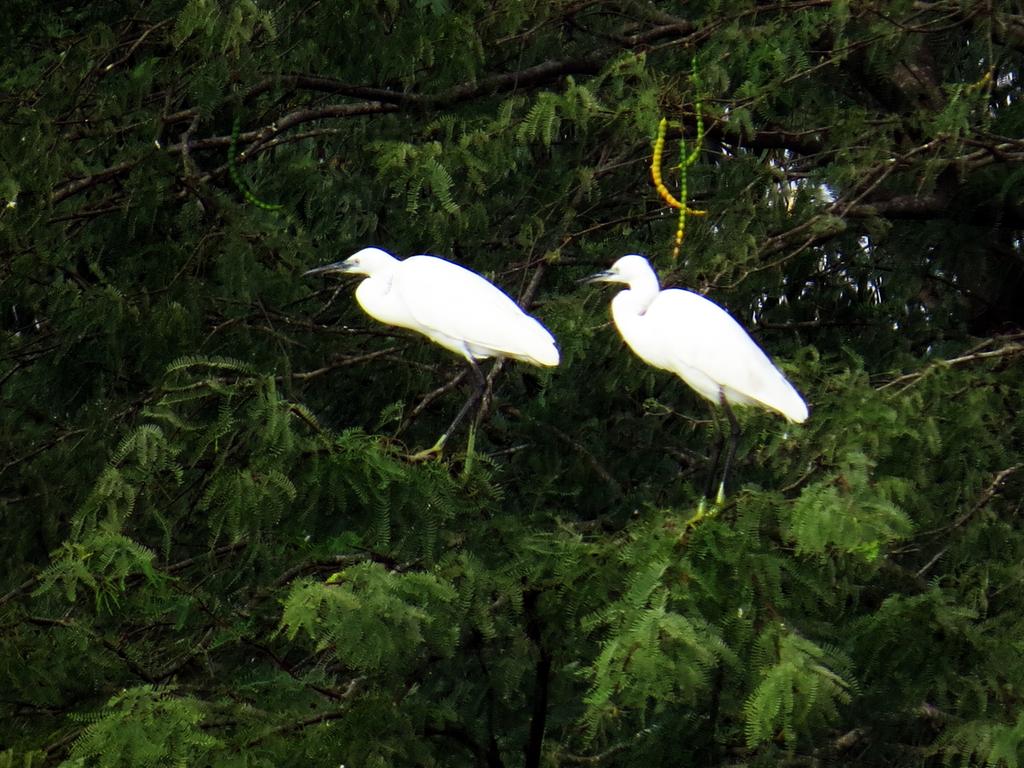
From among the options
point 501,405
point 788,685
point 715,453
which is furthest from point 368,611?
point 501,405

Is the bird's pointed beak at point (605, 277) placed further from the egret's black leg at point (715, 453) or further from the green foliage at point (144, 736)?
the green foliage at point (144, 736)

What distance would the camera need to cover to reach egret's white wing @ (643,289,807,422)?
193 inches

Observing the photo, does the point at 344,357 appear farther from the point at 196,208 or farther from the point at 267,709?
the point at 267,709

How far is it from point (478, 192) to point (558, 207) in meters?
0.54

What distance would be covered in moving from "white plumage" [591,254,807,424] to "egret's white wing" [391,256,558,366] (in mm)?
269

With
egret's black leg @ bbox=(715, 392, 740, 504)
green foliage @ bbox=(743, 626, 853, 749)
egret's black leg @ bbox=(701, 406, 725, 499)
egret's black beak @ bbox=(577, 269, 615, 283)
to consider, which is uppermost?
egret's black beak @ bbox=(577, 269, 615, 283)

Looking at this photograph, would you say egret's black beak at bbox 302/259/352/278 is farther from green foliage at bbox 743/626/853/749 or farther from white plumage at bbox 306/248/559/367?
green foliage at bbox 743/626/853/749

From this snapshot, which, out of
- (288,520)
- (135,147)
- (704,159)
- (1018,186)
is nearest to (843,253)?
(704,159)

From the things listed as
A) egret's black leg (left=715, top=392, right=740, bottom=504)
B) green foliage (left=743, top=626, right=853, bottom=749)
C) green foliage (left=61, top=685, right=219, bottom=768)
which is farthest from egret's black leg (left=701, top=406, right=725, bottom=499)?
green foliage (left=61, top=685, right=219, bottom=768)

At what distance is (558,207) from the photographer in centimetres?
620

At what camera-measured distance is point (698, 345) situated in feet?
16.6

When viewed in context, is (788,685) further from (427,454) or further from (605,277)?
(605,277)

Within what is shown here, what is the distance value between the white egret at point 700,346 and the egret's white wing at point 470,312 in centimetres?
27

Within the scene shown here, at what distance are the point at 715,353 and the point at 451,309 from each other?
0.83 metres
